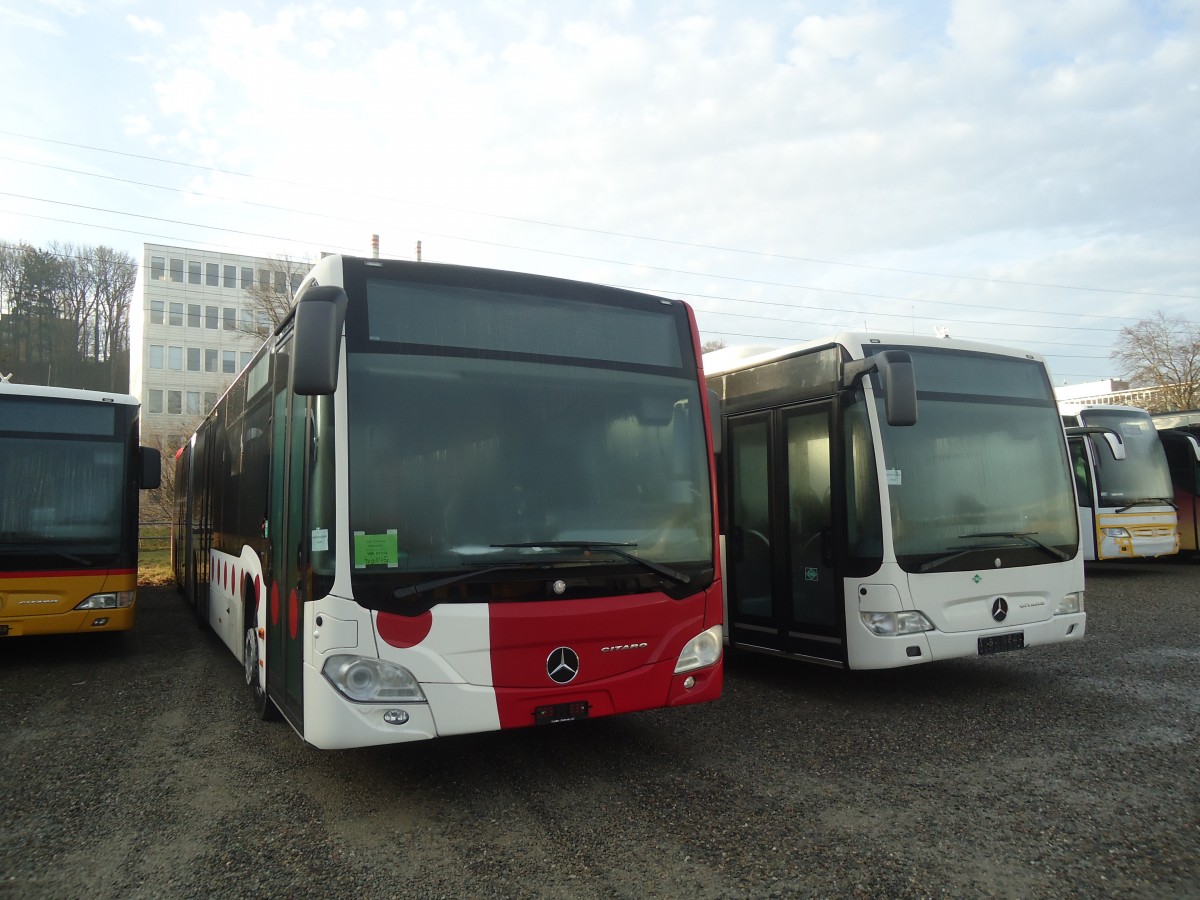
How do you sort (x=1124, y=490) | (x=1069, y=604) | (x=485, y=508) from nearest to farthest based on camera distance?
1. (x=485, y=508)
2. (x=1069, y=604)
3. (x=1124, y=490)

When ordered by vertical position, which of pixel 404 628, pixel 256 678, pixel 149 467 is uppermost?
pixel 149 467

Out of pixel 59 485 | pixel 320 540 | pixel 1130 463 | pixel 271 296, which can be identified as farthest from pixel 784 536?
pixel 271 296

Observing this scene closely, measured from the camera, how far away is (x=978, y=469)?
728 cm

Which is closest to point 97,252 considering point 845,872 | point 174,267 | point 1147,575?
point 174,267

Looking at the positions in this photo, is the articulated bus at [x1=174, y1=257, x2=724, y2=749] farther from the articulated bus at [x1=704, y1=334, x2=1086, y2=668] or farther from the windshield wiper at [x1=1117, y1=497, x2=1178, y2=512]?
the windshield wiper at [x1=1117, y1=497, x2=1178, y2=512]

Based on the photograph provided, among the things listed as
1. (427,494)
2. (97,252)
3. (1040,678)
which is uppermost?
(97,252)

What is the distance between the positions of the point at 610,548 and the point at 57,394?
294 inches

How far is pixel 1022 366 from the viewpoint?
788 cm

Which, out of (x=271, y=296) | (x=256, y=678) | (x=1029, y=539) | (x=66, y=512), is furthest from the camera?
(x=271, y=296)

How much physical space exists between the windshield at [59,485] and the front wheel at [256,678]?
308 centimetres

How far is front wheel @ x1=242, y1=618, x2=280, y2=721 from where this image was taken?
21.4ft

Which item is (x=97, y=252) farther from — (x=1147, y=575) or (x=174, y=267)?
(x=1147, y=575)

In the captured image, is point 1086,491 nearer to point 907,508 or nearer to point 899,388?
point 907,508

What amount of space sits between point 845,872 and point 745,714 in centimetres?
298
